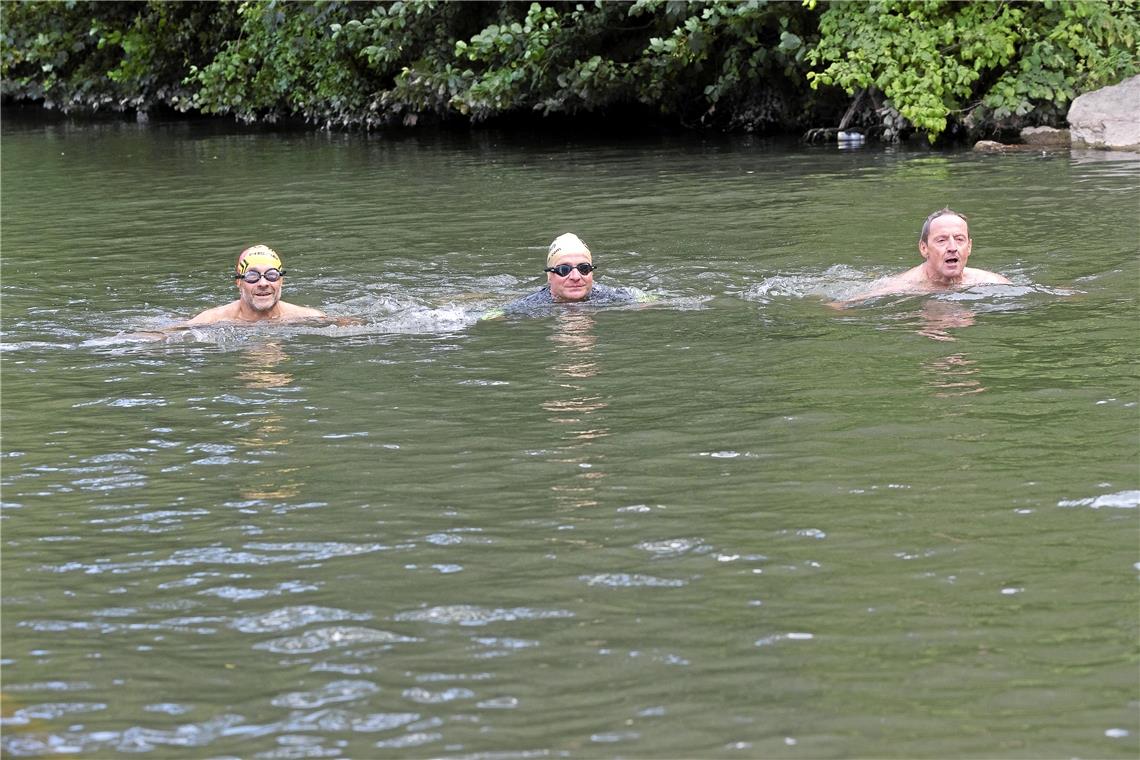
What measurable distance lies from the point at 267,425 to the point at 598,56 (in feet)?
58.8

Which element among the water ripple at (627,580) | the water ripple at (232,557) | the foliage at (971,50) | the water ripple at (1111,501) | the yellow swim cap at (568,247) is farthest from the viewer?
the foliage at (971,50)

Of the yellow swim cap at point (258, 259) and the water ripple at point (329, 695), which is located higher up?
the yellow swim cap at point (258, 259)

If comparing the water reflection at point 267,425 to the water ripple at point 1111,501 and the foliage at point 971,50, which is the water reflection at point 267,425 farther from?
the foliage at point 971,50

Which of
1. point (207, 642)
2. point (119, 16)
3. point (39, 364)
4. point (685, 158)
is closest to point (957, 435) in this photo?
point (207, 642)

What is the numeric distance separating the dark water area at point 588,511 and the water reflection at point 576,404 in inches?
1.6

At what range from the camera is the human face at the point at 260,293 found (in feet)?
39.8

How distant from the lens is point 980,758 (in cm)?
482

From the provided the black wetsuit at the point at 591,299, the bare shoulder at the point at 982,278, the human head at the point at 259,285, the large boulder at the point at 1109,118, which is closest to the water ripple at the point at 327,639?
the human head at the point at 259,285

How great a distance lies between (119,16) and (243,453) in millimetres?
32388

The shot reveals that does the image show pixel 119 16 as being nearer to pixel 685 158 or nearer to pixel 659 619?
pixel 685 158

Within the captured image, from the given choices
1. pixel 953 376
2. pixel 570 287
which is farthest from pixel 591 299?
pixel 953 376

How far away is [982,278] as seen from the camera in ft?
41.1

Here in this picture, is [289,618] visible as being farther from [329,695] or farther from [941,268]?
[941,268]

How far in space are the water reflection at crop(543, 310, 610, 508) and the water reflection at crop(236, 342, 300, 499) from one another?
1.41 m
